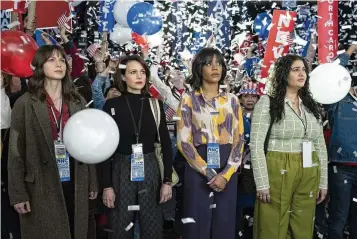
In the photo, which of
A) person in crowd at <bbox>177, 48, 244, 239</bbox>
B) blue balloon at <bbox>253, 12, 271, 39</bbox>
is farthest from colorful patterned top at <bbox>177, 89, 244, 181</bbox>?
blue balloon at <bbox>253, 12, 271, 39</bbox>

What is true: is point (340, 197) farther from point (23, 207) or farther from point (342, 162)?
point (23, 207)

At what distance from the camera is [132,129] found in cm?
330

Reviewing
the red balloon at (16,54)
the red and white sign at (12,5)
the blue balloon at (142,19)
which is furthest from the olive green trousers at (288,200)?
the red and white sign at (12,5)

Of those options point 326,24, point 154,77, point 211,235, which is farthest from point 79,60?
point 326,24

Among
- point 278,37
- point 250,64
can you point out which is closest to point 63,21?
point 278,37

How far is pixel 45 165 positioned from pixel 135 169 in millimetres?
605

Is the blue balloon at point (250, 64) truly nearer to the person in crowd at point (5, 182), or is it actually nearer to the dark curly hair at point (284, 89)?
the dark curly hair at point (284, 89)

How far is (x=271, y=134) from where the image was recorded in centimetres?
348

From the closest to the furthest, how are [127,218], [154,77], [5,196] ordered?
[127,218], [5,196], [154,77]

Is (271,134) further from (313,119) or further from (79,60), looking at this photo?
(79,60)

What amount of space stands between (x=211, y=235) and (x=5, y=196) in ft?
5.52

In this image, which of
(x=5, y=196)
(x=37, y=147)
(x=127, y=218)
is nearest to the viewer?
(x=37, y=147)

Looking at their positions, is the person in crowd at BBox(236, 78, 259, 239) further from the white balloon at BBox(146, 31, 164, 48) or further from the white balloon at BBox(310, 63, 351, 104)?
the white balloon at BBox(146, 31, 164, 48)

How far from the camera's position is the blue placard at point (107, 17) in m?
5.77
